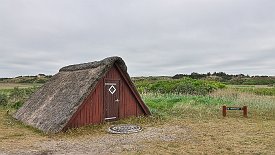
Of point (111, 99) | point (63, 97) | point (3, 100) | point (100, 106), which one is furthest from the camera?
point (3, 100)

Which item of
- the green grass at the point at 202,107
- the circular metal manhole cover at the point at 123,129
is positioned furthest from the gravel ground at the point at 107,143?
the green grass at the point at 202,107

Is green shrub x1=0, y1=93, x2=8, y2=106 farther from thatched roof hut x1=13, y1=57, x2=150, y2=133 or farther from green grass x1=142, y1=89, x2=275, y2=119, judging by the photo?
green grass x1=142, y1=89, x2=275, y2=119

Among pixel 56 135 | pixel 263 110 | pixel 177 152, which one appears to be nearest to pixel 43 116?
pixel 56 135

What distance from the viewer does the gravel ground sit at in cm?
934

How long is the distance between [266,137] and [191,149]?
3478 mm

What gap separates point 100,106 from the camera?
14.1 metres

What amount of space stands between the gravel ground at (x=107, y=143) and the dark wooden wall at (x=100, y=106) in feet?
4.89

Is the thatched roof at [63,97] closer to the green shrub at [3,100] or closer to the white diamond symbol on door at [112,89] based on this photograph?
the white diamond symbol on door at [112,89]

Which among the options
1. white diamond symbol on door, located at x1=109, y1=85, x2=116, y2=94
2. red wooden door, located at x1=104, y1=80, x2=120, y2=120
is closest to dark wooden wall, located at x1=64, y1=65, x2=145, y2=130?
red wooden door, located at x1=104, y1=80, x2=120, y2=120

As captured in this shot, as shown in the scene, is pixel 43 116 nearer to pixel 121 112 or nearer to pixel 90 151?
pixel 121 112

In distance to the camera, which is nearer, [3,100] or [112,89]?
[112,89]

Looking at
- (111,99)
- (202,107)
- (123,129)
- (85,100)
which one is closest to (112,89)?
(111,99)

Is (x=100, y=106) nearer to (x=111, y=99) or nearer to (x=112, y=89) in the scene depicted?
(x=111, y=99)

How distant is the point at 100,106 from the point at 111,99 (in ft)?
2.78
